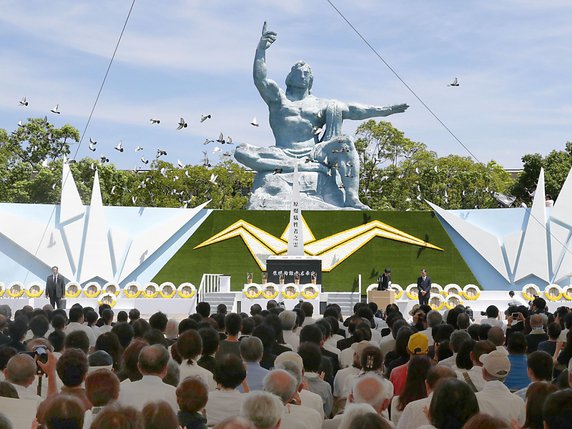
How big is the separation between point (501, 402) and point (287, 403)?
160 centimetres

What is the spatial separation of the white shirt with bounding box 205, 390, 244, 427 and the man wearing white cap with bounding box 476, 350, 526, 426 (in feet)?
5.47

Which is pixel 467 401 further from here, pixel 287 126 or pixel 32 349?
pixel 287 126

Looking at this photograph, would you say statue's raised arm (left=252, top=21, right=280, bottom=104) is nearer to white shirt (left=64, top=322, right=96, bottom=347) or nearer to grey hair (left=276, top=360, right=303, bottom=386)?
white shirt (left=64, top=322, right=96, bottom=347)

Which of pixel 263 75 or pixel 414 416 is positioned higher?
pixel 263 75

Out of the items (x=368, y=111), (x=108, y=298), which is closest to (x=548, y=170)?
(x=368, y=111)

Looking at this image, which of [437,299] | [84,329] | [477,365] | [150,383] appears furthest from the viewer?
[437,299]

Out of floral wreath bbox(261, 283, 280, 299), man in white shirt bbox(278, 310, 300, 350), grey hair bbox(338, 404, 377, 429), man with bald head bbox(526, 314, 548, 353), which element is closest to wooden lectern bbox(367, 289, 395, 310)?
floral wreath bbox(261, 283, 280, 299)

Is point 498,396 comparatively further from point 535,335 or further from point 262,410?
point 535,335

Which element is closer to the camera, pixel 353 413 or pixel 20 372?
pixel 353 413

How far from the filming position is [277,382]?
5723 mm

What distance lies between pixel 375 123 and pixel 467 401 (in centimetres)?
6805

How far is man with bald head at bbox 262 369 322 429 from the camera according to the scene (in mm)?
5625

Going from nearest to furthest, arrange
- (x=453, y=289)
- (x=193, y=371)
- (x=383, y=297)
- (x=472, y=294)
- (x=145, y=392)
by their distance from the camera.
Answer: (x=145, y=392) < (x=193, y=371) < (x=383, y=297) < (x=472, y=294) < (x=453, y=289)

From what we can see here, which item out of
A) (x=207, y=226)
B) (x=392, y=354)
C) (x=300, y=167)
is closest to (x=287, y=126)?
(x=300, y=167)
